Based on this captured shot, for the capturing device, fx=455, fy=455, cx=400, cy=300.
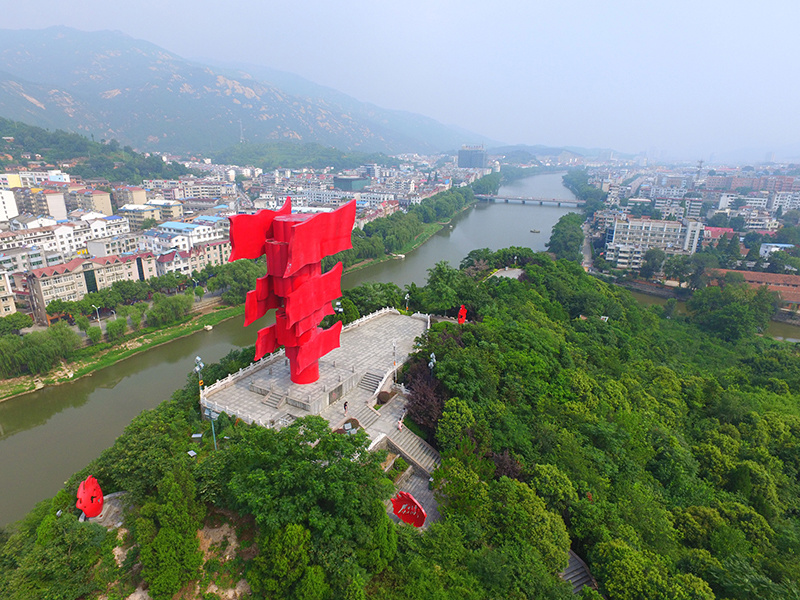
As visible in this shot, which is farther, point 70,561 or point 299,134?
point 299,134

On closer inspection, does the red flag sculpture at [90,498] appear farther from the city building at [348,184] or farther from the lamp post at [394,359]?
the city building at [348,184]

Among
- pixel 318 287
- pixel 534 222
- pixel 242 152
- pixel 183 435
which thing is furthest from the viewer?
pixel 242 152

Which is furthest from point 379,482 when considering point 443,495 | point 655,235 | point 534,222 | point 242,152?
point 242,152

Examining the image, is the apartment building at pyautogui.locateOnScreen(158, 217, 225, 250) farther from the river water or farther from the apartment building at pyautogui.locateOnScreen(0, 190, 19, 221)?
the apartment building at pyautogui.locateOnScreen(0, 190, 19, 221)

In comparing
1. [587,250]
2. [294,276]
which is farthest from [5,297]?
[587,250]

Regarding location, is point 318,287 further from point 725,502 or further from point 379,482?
point 725,502
